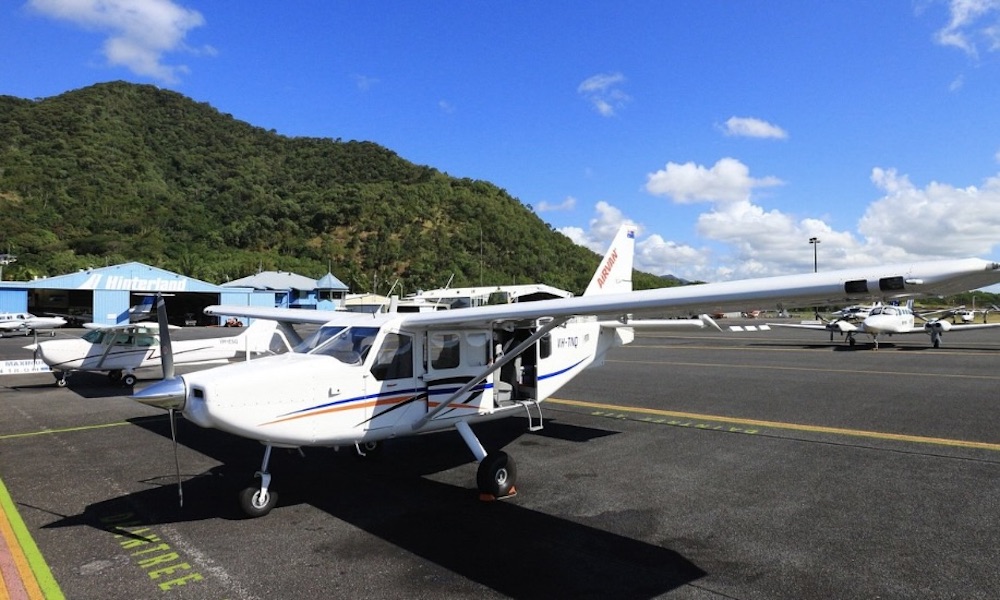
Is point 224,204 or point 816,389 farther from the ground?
point 224,204

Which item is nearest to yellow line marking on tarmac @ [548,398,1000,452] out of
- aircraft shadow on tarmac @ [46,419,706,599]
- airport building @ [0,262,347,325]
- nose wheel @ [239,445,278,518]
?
aircraft shadow on tarmac @ [46,419,706,599]

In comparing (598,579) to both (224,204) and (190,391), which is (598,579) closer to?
(190,391)

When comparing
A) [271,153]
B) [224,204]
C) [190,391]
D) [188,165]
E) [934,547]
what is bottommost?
[934,547]

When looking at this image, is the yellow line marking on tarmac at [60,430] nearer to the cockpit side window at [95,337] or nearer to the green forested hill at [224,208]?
the cockpit side window at [95,337]

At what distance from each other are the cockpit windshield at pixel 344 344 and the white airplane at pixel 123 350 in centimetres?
849

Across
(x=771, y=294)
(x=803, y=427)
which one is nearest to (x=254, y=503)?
(x=771, y=294)

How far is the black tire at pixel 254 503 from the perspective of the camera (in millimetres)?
5605

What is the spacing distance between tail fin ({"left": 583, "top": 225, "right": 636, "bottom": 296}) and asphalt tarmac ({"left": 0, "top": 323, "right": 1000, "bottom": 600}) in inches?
95.0

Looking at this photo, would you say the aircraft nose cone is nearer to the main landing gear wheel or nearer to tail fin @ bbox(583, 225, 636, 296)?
the main landing gear wheel

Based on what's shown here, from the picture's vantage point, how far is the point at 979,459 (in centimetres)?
744

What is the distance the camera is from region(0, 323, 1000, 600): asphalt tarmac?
4.30m

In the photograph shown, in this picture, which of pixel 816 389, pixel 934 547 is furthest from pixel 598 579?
pixel 816 389

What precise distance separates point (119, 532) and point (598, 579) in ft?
14.4

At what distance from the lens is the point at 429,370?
679cm
